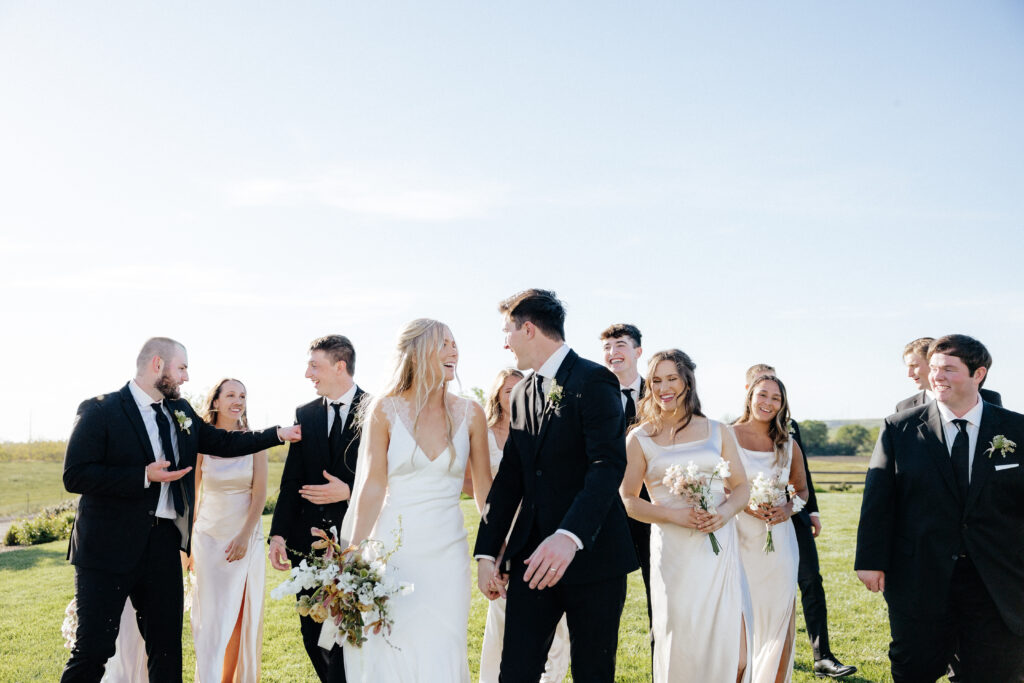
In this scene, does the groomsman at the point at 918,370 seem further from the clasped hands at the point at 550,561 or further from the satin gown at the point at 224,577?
the satin gown at the point at 224,577

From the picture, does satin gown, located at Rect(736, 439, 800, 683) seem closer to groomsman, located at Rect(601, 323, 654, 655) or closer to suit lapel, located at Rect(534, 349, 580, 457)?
groomsman, located at Rect(601, 323, 654, 655)

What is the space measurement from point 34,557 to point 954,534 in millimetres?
17640

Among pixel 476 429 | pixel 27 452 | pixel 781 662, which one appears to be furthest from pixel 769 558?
pixel 27 452

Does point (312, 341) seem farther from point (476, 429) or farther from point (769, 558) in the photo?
point (769, 558)

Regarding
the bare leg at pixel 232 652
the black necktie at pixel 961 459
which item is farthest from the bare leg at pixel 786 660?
the bare leg at pixel 232 652

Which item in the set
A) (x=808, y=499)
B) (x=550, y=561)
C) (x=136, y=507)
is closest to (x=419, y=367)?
(x=550, y=561)

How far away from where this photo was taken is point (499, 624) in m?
6.62

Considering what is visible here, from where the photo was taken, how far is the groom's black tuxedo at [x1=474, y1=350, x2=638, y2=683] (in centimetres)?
439

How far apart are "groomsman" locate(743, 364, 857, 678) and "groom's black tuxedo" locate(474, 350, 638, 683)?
3520mm

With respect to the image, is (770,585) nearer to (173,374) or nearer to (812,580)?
(812,580)

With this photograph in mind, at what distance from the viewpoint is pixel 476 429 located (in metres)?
4.95

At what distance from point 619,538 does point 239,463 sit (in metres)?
4.42

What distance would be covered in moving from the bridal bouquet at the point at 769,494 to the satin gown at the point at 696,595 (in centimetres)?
76

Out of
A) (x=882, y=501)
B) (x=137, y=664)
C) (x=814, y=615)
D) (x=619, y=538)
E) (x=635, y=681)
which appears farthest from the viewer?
(x=814, y=615)
